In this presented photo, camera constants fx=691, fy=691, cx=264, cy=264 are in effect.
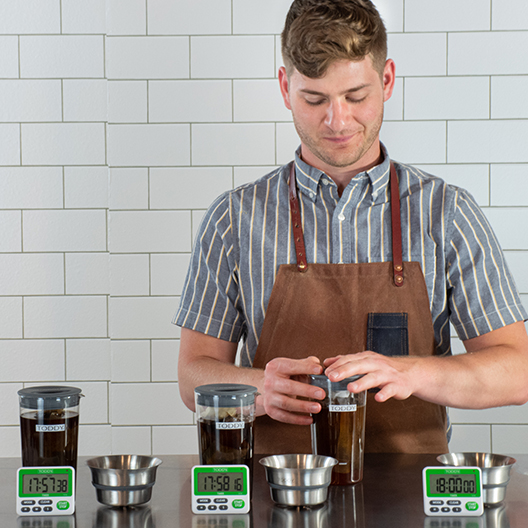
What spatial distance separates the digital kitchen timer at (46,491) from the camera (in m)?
1.02

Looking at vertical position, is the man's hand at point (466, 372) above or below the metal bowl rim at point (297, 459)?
above

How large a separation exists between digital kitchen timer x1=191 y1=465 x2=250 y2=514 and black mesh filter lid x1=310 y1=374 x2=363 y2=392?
0.57ft

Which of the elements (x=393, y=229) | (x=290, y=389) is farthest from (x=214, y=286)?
(x=290, y=389)

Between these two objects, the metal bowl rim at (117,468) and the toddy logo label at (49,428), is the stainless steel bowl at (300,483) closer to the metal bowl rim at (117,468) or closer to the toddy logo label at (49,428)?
the metal bowl rim at (117,468)

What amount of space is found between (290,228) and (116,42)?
1138 millimetres

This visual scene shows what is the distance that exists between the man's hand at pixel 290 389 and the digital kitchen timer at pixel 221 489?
157 millimetres

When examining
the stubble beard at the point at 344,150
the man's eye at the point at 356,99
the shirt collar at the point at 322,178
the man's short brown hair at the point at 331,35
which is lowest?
the shirt collar at the point at 322,178

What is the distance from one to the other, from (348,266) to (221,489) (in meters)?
0.69

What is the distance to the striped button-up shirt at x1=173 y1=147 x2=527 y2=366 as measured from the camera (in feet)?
5.07

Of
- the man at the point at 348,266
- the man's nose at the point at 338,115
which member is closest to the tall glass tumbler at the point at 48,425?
the man at the point at 348,266

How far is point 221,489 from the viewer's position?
101 centimetres

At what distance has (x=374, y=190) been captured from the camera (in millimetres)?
1606

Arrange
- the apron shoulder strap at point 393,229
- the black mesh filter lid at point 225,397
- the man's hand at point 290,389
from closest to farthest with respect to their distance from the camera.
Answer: the black mesh filter lid at point 225,397 → the man's hand at point 290,389 → the apron shoulder strap at point 393,229

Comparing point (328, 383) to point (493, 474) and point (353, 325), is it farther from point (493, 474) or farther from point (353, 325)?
point (353, 325)
